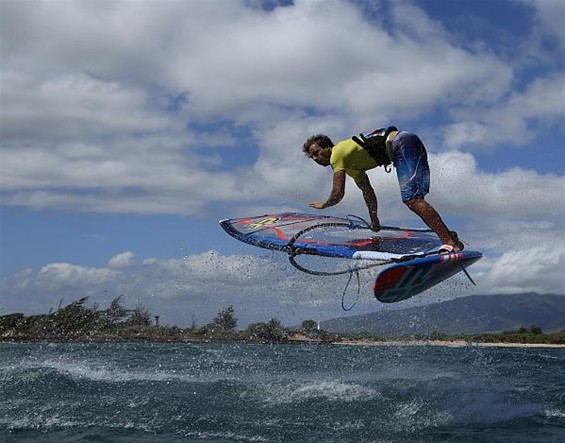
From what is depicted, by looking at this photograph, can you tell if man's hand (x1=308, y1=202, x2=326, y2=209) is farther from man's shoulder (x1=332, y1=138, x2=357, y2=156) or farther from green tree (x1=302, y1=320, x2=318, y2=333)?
green tree (x1=302, y1=320, x2=318, y2=333)

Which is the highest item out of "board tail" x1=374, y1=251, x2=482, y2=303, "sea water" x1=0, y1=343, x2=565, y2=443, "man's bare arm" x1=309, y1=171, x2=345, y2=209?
"man's bare arm" x1=309, y1=171, x2=345, y2=209

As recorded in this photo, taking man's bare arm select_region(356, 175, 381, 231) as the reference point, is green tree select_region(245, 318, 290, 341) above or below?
below

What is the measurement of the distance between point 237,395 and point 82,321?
50.3m

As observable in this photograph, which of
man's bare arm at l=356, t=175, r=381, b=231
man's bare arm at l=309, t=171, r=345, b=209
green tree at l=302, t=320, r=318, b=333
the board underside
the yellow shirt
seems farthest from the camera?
green tree at l=302, t=320, r=318, b=333

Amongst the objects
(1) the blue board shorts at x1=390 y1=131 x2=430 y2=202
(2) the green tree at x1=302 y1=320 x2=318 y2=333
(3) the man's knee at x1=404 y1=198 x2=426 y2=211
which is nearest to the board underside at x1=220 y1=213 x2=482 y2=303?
(3) the man's knee at x1=404 y1=198 x2=426 y2=211

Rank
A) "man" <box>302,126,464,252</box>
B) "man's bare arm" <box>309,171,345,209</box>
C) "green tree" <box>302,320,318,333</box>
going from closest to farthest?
"man" <box>302,126,464,252</box>, "man's bare arm" <box>309,171,345,209</box>, "green tree" <box>302,320,318,333</box>

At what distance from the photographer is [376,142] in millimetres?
8836

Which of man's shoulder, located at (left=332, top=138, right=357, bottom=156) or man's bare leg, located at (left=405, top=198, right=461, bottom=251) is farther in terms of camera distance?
man's shoulder, located at (left=332, top=138, right=357, bottom=156)

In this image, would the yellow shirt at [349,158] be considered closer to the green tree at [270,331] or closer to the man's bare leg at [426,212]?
the man's bare leg at [426,212]

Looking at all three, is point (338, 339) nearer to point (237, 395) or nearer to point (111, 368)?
point (111, 368)

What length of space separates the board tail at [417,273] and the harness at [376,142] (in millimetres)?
1565

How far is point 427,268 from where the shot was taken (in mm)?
8430

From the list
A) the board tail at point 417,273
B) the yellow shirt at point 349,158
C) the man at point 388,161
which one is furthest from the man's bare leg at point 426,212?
the yellow shirt at point 349,158

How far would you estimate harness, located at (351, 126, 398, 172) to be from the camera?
8.84 m
